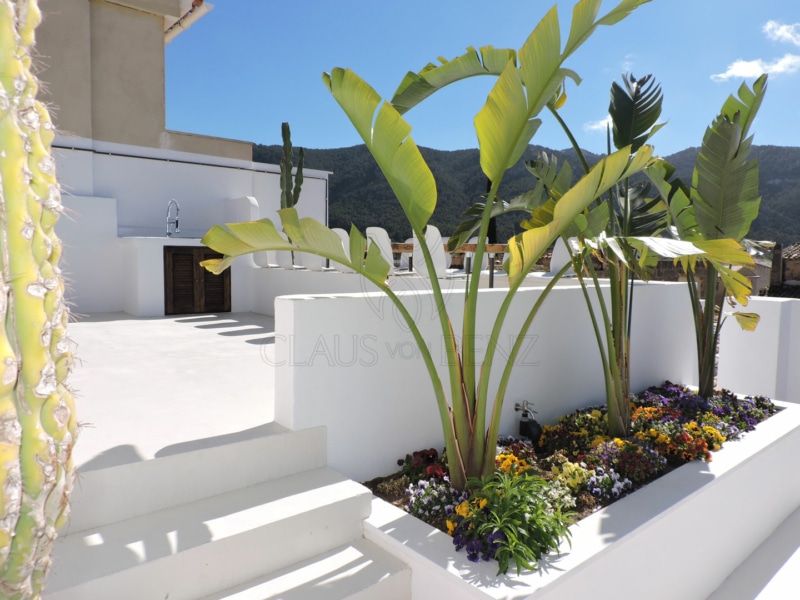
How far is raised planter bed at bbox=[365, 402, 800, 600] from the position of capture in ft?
7.60

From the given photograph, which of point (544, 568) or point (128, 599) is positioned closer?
point (128, 599)

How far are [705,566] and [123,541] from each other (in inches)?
134

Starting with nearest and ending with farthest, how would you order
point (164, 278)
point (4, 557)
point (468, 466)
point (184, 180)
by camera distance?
point (4, 557) < point (468, 466) < point (164, 278) < point (184, 180)

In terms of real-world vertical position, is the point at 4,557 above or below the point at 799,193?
below

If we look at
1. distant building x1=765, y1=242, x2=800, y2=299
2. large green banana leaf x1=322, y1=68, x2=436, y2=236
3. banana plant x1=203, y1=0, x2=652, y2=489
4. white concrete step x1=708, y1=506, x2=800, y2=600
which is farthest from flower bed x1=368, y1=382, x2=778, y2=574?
distant building x1=765, y1=242, x2=800, y2=299

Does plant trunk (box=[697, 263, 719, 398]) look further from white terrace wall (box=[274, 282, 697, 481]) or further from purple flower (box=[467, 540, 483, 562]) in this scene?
purple flower (box=[467, 540, 483, 562])

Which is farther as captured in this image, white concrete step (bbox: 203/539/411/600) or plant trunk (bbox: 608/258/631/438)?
plant trunk (bbox: 608/258/631/438)

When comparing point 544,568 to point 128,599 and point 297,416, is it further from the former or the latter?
point 128,599

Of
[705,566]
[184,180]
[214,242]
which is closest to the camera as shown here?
Answer: [214,242]

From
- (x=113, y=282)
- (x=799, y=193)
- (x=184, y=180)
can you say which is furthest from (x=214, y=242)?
(x=799, y=193)

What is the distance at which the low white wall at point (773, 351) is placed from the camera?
5988mm

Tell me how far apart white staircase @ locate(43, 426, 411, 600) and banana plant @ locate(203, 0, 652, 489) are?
74cm

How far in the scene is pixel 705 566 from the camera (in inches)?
133

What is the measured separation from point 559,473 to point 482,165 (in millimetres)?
1994
